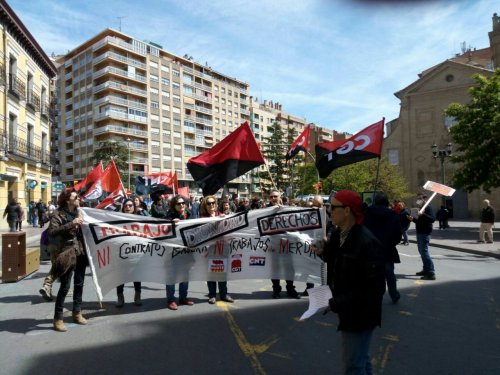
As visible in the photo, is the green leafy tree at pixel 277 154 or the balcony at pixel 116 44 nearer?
the balcony at pixel 116 44

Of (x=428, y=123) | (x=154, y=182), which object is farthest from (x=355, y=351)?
(x=428, y=123)

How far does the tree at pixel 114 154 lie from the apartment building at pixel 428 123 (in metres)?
38.5

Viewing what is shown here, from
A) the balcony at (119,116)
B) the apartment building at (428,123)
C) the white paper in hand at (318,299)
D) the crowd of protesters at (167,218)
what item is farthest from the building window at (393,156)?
the balcony at (119,116)

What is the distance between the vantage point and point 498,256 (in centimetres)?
1260

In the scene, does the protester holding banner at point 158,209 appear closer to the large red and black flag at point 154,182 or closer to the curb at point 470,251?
the curb at point 470,251

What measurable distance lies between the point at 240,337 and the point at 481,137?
20.8m

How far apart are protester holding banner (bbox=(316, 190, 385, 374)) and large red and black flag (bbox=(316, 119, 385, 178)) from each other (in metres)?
5.53

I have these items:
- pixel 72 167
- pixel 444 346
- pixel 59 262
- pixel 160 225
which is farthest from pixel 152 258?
pixel 72 167

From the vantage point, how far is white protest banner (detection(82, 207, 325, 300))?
638cm

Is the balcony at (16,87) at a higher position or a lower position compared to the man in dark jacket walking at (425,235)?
higher

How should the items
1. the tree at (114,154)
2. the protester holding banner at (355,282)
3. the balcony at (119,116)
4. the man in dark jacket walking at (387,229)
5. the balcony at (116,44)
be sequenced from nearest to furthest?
1. the protester holding banner at (355,282)
2. the man in dark jacket walking at (387,229)
3. the tree at (114,154)
4. the balcony at (119,116)
5. the balcony at (116,44)

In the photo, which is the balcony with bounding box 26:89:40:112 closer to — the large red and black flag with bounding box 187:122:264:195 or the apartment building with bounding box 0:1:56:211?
the apartment building with bounding box 0:1:56:211

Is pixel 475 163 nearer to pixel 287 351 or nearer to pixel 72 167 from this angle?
pixel 287 351

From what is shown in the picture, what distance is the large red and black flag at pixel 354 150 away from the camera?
841 cm
